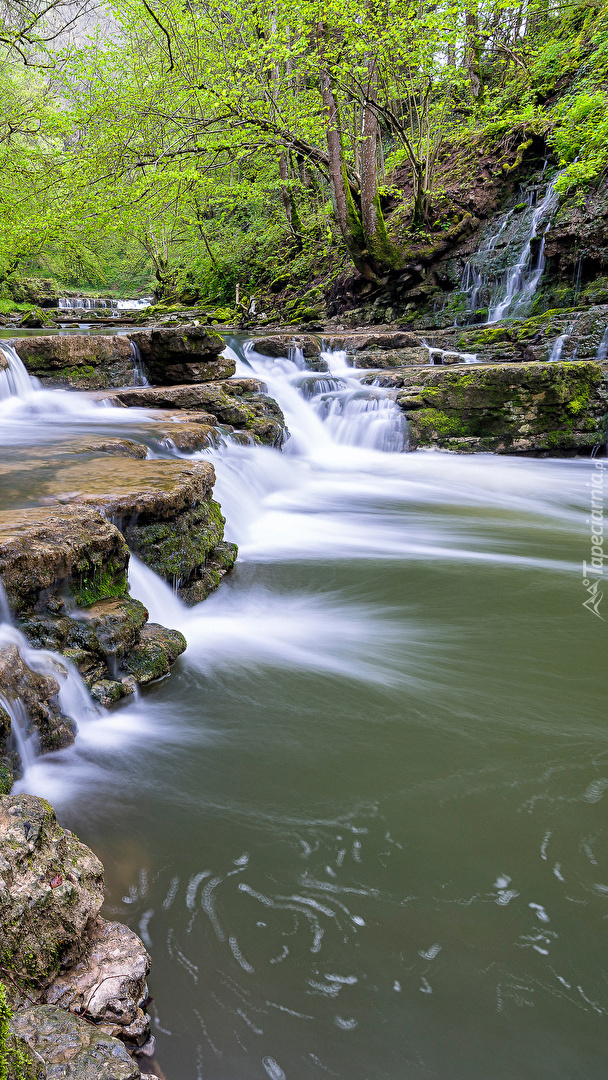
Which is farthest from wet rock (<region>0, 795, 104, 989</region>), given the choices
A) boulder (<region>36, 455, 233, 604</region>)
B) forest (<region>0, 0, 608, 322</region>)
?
forest (<region>0, 0, 608, 322</region>)

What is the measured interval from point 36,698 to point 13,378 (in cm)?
692

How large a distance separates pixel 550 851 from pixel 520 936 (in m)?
0.42

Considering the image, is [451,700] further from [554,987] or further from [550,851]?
[554,987]

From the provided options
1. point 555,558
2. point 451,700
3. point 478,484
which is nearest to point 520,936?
point 451,700

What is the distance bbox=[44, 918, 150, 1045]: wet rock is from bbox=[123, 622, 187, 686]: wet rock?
1.71 m

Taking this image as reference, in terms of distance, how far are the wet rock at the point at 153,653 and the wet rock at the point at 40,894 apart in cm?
147

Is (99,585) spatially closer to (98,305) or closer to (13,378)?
(13,378)

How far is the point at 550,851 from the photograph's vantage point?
89.8 inches

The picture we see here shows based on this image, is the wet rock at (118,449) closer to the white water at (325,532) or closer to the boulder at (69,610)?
the white water at (325,532)

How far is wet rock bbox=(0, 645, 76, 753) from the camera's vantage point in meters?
2.65

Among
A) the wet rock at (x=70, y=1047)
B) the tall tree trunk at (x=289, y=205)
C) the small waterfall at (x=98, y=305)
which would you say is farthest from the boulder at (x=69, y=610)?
the small waterfall at (x=98, y=305)

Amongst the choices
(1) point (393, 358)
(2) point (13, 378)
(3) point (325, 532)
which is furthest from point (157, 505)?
(1) point (393, 358)

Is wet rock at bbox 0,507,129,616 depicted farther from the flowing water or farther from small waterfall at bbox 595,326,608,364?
small waterfall at bbox 595,326,608,364

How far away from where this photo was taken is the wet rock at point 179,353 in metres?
8.76
